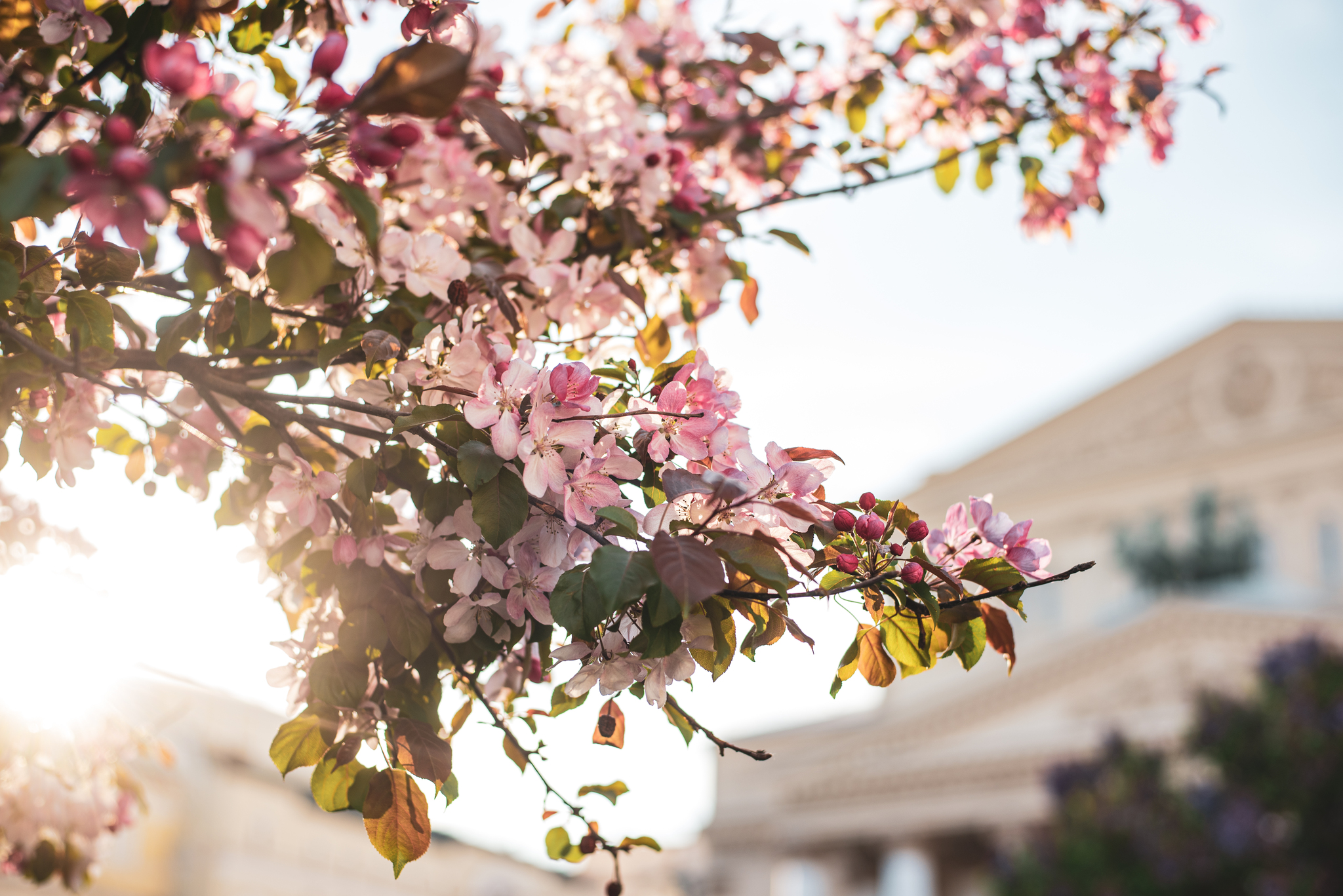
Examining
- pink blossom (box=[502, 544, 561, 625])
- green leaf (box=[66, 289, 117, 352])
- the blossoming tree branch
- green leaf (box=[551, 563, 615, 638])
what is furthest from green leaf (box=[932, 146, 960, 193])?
green leaf (box=[66, 289, 117, 352])

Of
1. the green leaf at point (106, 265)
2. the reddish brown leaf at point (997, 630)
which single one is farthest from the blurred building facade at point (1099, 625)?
the green leaf at point (106, 265)

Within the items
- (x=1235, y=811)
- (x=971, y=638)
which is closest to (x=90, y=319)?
(x=971, y=638)

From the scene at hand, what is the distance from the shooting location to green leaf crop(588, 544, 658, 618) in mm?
1163

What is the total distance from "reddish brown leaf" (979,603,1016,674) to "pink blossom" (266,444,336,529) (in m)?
1.05

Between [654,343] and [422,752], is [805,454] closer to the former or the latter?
[422,752]

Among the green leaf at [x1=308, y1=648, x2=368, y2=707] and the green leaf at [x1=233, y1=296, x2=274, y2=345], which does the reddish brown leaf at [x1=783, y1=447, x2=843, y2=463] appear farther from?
the green leaf at [x1=233, y1=296, x2=274, y2=345]

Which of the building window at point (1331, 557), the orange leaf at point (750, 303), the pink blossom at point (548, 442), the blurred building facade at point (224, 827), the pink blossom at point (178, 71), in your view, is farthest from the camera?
the building window at point (1331, 557)

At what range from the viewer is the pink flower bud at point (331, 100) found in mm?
1119

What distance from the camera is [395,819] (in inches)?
60.8

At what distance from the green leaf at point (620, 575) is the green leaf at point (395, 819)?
0.58 m

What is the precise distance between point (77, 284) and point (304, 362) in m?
0.40

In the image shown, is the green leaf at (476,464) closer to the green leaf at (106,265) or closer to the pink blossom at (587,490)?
the pink blossom at (587,490)

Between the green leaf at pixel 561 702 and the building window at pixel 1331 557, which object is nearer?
the green leaf at pixel 561 702

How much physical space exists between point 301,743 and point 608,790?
74cm
